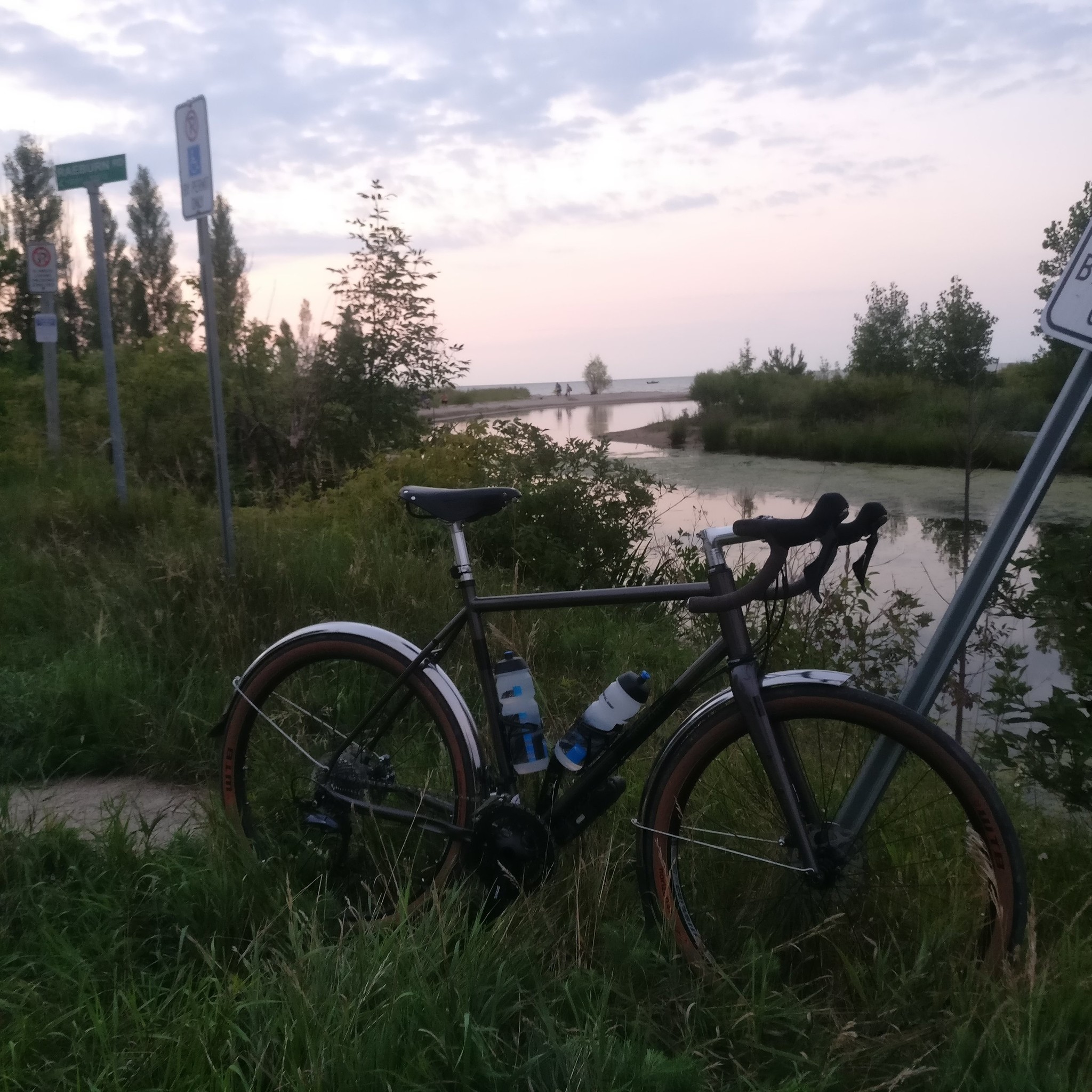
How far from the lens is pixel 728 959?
7.01 ft

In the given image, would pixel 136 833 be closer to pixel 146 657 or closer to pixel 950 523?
pixel 146 657

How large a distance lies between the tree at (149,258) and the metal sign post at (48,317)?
2129 centimetres

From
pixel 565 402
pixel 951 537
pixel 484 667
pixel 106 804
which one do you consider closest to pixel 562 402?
pixel 565 402

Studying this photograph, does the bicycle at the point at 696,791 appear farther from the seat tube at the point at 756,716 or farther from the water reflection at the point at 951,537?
the water reflection at the point at 951,537

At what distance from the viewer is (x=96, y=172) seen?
18.9 ft

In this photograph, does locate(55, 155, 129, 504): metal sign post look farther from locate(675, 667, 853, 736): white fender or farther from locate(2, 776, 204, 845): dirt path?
locate(675, 667, 853, 736): white fender

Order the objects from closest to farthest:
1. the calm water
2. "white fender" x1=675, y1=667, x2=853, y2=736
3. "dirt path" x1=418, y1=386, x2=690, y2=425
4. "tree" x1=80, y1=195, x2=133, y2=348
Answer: "white fender" x1=675, y1=667, x2=853, y2=736 < the calm water < "tree" x1=80, y1=195, x2=133, y2=348 < "dirt path" x1=418, y1=386, x2=690, y2=425

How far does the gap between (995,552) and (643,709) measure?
0.81 m

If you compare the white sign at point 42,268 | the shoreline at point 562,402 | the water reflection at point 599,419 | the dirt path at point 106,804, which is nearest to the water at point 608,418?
the water reflection at point 599,419

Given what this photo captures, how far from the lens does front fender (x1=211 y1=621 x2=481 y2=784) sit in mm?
2324

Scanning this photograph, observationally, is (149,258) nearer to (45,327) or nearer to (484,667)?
(45,327)

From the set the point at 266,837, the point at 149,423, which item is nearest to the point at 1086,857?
the point at 266,837

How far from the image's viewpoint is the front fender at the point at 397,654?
2.32 meters

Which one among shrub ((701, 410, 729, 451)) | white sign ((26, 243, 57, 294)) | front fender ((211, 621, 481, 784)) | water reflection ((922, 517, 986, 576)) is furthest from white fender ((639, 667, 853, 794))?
shrub ((701, 410, 729, 451))
